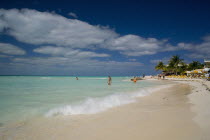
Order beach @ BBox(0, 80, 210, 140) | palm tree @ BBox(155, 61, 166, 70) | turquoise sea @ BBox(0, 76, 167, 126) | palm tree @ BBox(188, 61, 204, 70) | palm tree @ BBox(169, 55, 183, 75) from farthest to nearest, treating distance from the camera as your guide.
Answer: palm tree @ BBox(155, 61, 166, 70) < palm tree @ BBox(188, 61, 204, 70) < palm tree @ BBox(169, 55, 183, 75) < turquoise sea @ BBox(0, 76, 167, 126) < beach @ BBox(0, 80, 210, 140)

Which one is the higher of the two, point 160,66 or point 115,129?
point 160,66

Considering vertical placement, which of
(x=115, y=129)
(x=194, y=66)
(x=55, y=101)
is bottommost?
(x=55, y=101)

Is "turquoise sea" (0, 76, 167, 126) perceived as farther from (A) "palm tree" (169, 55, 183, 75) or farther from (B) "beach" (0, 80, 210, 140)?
(A) "palm tree" (169, 55, 183, 75)

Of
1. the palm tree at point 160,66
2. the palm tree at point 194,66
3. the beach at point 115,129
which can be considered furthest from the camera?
the palm tree at point 160,66

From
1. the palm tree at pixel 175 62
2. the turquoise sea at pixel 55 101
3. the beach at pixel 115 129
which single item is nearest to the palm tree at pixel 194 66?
the palm tree at pixel 175 62

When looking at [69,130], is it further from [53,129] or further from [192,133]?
[192,133]

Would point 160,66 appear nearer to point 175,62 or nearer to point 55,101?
point 175,62

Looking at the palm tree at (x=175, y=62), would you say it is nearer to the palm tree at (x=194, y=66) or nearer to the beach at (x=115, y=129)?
the palm tree at (x=194, y=66)

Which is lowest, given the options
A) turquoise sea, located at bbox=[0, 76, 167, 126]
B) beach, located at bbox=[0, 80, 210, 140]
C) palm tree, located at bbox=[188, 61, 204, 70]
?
turquoise sea, located at bbox=[0, 76, 167, 126]

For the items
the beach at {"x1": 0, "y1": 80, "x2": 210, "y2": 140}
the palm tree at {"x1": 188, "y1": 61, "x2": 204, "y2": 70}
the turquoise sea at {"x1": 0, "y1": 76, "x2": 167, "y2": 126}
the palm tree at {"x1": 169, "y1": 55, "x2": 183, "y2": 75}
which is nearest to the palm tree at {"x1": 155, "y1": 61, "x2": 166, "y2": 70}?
Answer: the palm tree at {"x1": 169, "y1": 55, "x2": 183, "y2": 75}

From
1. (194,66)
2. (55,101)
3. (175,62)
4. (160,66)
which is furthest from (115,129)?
(194,66)

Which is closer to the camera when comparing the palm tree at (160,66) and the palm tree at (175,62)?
the palm tree at (175,62)

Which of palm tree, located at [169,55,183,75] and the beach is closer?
the beach

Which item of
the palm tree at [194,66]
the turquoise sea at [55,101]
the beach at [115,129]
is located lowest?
the turquoise sea at [55,101]
